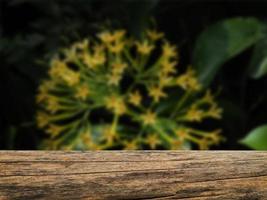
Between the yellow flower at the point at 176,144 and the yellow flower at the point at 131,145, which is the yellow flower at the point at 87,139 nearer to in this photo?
the yellow flower at the point at 131,145

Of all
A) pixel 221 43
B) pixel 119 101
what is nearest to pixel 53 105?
pixel 119 101

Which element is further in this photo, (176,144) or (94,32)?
(94,32)

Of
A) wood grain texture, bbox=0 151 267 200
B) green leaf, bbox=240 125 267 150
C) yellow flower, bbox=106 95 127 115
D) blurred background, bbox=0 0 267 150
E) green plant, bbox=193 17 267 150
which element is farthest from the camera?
blurred background, bbox=0 0 267 150

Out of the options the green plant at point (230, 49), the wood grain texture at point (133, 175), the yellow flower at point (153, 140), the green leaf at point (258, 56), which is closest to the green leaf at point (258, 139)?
the green plant at point (230, 49)

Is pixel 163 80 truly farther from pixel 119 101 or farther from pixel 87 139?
pixel 87 139

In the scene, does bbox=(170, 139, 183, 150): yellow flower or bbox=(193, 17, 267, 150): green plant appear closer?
bbox=(170, 139, 183, 150): yellow flower

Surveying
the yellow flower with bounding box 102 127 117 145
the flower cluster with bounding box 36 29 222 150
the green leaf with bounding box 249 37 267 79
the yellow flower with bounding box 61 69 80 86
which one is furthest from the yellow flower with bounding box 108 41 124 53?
the green leaf with bounding box 249 37 267 79

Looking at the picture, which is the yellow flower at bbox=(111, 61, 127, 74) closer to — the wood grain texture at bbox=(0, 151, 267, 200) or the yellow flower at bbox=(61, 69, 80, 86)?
the yellow flower at bbox=(61, 69, 80, 86)
